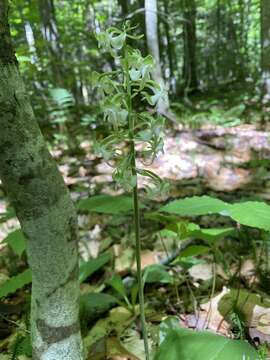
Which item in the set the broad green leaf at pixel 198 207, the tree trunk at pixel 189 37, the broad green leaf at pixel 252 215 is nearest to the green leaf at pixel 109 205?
the broad green leaf at pixel 198 207

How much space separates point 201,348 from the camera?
4.03ft

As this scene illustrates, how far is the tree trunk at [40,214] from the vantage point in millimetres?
1016

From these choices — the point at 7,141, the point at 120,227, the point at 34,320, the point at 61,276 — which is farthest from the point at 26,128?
the point at 120,227

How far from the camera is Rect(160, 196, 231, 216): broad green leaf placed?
142 cm

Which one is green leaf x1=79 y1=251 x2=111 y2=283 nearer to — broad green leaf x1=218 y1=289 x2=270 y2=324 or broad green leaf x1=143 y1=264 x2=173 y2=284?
broad green leaf x1=143 y1=264 x2=173 y2=284

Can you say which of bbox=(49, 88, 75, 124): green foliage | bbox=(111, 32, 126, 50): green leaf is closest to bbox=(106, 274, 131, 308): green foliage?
bbox=(111, 32, 126, 50): green leaf

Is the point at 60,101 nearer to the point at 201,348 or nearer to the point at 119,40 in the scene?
the point at 119,40

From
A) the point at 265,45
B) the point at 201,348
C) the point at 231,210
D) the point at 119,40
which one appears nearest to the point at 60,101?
the point at 265,45

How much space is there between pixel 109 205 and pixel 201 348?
62cm

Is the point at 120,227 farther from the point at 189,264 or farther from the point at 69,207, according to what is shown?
the point at 69,207

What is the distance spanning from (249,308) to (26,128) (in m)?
1.17

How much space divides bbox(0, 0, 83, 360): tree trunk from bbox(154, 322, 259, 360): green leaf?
10.9 inches

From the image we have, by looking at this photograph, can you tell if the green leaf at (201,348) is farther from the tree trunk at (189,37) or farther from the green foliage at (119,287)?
the tree trunk at (189,37)

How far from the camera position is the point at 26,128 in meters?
1.04
